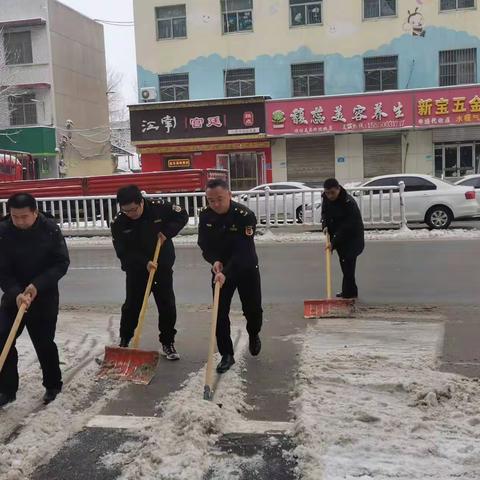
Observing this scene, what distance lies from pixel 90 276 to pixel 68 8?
2753 cm

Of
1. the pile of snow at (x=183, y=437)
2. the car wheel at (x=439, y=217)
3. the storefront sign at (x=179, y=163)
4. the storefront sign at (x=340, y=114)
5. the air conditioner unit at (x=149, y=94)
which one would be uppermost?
the air conditioner unit at (x=149, y=94)

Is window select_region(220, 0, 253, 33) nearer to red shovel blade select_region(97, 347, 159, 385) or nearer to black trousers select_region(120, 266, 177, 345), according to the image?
black trousers select_region(120, 266, 177, 345)

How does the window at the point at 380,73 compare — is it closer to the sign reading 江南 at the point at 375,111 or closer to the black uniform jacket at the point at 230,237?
the sign reading 江南 at the point at 375,111

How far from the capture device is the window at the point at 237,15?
24719 millimetres

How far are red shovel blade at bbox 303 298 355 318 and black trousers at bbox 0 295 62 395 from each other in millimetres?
3127

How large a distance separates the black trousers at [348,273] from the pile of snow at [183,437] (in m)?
3.09

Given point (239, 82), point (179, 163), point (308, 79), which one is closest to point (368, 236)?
point (308, 79)

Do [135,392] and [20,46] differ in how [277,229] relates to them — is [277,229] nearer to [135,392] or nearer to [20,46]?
[135,392]

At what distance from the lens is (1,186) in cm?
1811

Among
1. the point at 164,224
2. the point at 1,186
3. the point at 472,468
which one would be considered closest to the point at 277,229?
the point at 1,186

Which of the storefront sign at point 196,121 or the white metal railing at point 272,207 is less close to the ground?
the storefront sign at point 196,121

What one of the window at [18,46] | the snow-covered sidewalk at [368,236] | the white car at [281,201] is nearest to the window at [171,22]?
the window at [18,46]

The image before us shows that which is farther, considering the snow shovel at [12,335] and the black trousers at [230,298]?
the black trousers at [230,298]

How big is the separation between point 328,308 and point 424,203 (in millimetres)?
8875
